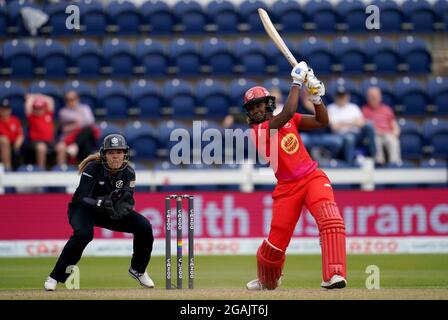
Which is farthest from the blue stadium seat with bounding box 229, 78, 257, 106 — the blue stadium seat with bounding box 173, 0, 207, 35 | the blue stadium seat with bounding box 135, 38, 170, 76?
the blue stadium seat with bounding box 173, 0, 207, 35

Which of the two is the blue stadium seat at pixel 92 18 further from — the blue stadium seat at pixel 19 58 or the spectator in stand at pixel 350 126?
the spectator in stand at pixel 350 126

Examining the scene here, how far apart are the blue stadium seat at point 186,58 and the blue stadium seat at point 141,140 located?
1.87m

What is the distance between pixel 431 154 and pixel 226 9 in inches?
192

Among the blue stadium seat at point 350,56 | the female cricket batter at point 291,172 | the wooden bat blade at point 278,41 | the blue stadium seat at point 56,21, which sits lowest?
the female cricket batter at point 291,172

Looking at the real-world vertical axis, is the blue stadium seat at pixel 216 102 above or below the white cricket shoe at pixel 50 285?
above

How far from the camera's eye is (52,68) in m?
18.7

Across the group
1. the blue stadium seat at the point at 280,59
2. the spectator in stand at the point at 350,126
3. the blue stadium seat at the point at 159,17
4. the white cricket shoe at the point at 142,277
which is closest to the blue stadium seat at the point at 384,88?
the blue stadium seat at the point at 280,59

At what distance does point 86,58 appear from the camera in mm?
18641

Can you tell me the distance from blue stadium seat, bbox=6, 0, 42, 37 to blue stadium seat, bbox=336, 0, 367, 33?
231 inches

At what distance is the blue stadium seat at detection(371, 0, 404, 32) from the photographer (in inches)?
763

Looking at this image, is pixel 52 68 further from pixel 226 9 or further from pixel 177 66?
pixel 226 9

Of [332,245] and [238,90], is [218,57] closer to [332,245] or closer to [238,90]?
[238,90]

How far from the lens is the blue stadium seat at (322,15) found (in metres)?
19.5

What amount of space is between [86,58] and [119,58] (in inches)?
24.1
